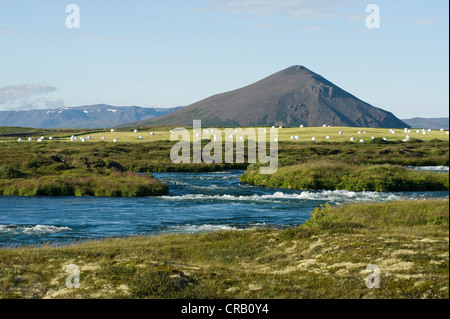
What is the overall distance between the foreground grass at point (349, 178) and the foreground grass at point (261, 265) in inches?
1179

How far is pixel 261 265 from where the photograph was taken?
22.4m

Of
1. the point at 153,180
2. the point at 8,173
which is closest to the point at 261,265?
the point at 153,180

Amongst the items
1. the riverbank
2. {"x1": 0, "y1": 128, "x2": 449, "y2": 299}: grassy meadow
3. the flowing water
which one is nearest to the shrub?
the riverbank

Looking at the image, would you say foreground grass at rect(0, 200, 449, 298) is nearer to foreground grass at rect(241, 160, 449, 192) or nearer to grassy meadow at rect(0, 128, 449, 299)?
grassy meadow at rect(0, 128, 449, 299)

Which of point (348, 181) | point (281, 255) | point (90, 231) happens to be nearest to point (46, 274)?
point (281, 255)

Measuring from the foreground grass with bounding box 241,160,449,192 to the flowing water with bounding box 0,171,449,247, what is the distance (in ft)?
11.7

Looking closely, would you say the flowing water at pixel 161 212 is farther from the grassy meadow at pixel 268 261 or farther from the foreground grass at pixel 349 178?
the grassy meadow at pixel 268 261

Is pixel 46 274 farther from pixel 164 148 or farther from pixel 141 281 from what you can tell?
pixel 164 148

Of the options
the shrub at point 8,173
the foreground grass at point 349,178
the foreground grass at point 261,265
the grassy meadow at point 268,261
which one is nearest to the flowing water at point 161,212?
the foreground grass at point 349,178

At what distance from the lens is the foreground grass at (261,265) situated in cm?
1697

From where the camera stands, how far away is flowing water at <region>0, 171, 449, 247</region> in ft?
120

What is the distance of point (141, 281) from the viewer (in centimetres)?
1845
